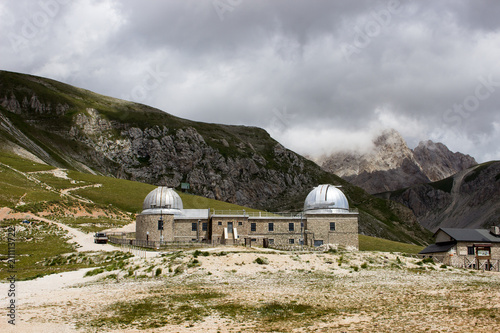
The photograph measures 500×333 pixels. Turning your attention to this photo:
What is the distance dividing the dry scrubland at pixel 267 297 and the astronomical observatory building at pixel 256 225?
2033 cm

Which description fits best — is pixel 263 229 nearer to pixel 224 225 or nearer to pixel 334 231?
pixel 224 225

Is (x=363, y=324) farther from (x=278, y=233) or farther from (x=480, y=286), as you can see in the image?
(x=278, y=233)

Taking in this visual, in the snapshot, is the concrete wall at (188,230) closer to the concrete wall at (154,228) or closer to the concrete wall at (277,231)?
the concrete wall at (154,228)

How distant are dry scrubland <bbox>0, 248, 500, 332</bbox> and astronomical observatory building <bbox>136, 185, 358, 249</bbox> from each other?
20.3 m

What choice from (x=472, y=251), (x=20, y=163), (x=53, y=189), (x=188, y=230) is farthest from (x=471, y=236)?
(x=20, y=163)

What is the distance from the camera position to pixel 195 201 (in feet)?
407

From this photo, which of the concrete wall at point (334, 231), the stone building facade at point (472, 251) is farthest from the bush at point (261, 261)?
the stone building facade at point (472, 251)

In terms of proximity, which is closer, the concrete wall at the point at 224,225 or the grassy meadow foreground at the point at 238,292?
the grassy meadow foreground at the point at 238,292

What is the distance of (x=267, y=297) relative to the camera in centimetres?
2766

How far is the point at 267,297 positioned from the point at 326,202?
40076mm

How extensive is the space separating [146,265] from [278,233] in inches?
1151

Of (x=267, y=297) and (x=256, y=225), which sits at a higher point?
(x=256, y=225)

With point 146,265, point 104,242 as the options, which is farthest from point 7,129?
point 146,265

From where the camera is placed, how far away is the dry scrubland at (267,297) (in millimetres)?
20875
